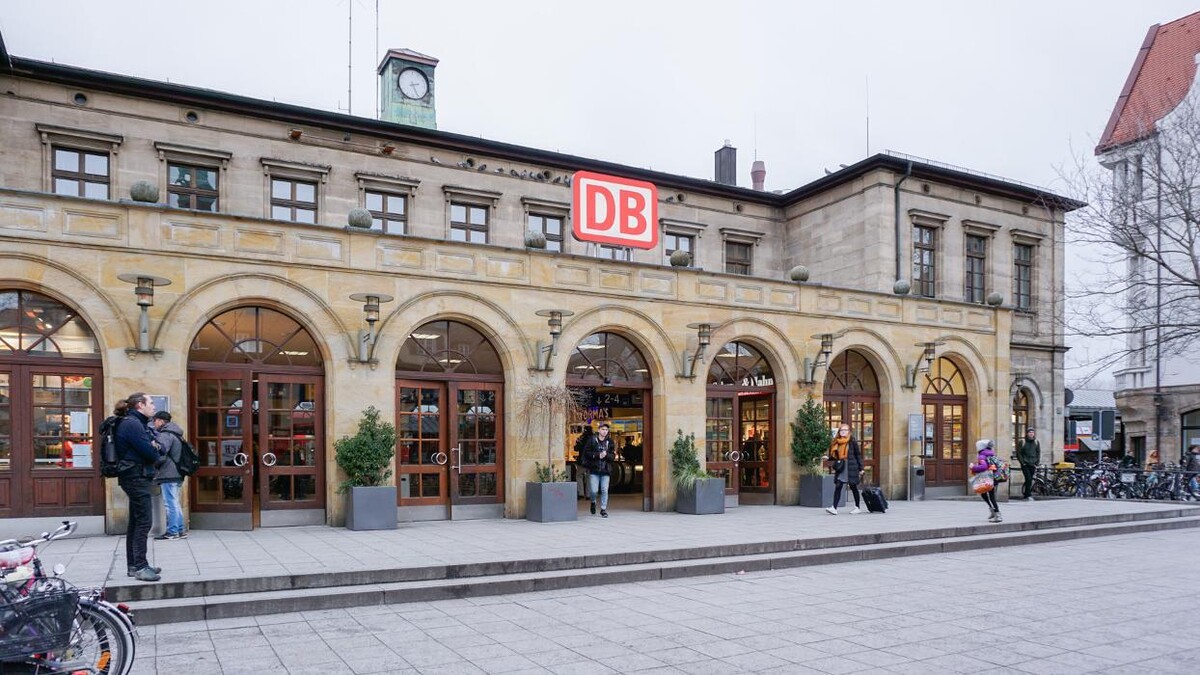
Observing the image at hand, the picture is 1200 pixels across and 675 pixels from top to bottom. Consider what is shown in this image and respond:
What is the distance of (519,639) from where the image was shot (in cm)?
746

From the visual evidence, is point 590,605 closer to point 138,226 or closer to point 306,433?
point 306,433

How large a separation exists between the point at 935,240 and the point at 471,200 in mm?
13726

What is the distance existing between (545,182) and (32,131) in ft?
36.0

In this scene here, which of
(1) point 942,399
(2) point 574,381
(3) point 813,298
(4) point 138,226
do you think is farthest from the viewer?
(1) point 942,399

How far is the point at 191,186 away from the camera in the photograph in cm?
1805

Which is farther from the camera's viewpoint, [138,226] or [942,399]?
[942,399]

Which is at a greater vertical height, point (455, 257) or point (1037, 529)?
point (455, 257)

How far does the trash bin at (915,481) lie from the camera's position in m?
19.8

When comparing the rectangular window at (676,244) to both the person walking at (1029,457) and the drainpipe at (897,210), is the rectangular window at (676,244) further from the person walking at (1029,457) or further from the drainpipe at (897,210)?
the person walking at (1029,457)

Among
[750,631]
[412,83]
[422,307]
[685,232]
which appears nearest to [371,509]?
[422,307]

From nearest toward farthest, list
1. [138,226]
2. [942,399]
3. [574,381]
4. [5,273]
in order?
[5,273]
[138,226]
[574,381]
[942,399]

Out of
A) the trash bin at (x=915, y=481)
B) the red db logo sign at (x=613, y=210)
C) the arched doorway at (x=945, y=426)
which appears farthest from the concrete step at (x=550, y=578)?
the red db logo sign at (x=613, y=210)

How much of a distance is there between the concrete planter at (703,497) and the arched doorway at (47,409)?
9723 millimetres

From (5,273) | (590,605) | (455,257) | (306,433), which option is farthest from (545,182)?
(590,605)
